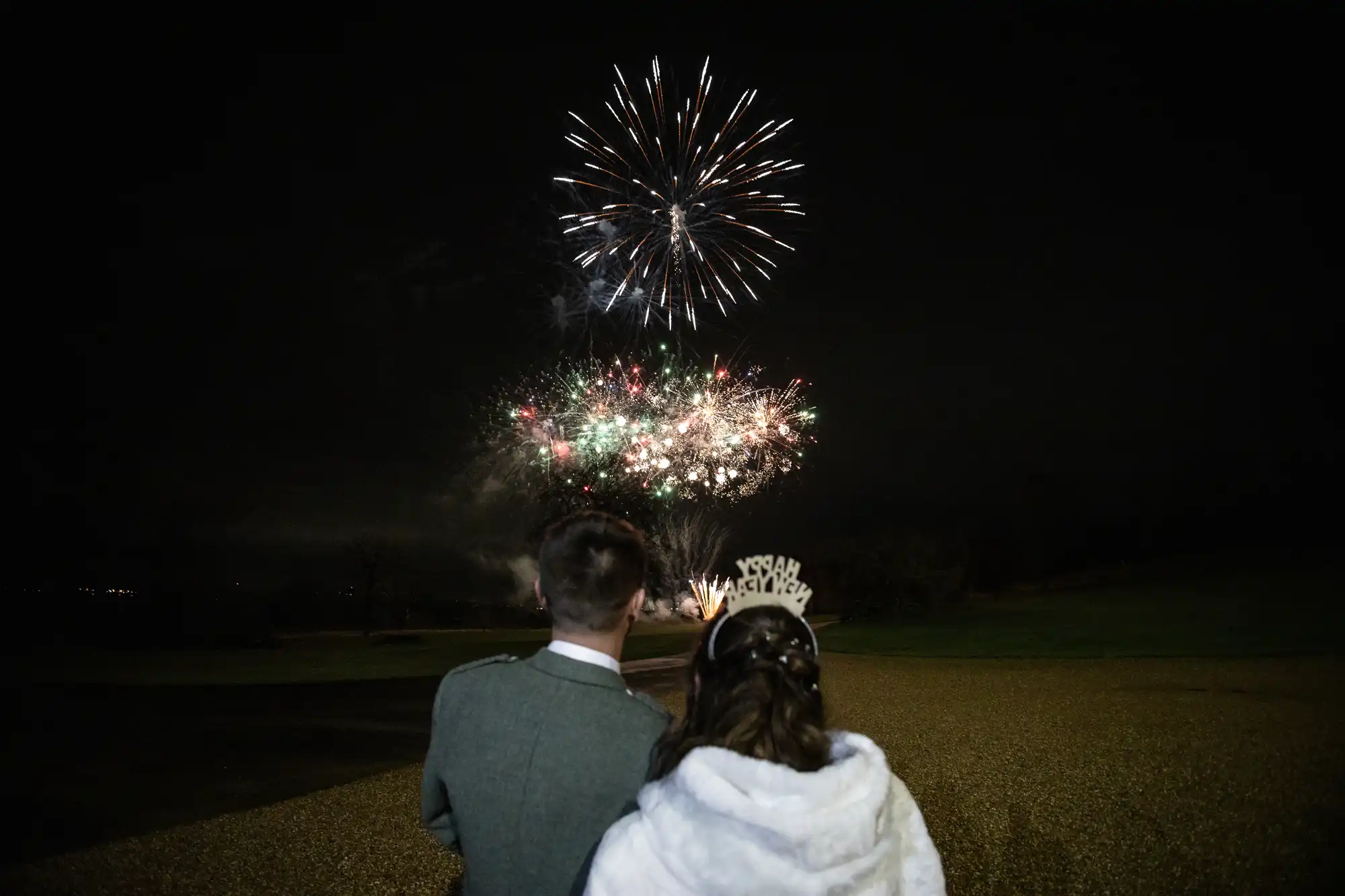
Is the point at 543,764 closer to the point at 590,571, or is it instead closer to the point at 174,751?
the point at 590,571

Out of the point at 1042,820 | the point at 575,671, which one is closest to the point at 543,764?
the point at 575,671

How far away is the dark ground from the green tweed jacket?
5372 millimetres

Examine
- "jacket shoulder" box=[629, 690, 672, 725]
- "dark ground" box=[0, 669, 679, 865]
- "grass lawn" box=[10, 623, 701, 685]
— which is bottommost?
"grass lawn" box=[10, 623, 701, 685]

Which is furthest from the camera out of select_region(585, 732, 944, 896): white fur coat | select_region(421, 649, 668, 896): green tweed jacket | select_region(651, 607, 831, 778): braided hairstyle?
select_region(421, 649, 668, 896): green tweed jacket

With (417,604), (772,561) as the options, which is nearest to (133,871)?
(772,561)

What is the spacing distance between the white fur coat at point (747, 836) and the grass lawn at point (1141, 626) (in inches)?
793

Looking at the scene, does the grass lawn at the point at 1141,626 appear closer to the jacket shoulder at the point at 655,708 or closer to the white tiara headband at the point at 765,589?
the white tiara headband at the point at 765,589

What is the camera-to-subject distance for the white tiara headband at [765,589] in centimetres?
217

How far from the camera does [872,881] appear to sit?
1.79m

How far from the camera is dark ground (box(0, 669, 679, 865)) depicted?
654 cm

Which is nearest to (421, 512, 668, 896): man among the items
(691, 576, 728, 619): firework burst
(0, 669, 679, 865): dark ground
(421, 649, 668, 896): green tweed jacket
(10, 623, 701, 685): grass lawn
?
(421, 649, 668, 896): green tweed jacket

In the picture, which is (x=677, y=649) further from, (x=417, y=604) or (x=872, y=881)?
(x=872, y=881)

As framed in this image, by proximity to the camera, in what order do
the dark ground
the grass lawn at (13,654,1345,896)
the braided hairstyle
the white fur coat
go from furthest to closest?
the dark ground → the grass lawn at (13,654,1345,896) → the braided hairstyle → the white fur coat

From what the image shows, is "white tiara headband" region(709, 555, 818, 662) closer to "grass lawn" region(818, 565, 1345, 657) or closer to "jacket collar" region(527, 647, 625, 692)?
"jacket collar" region(527, 647, 625, 692)
